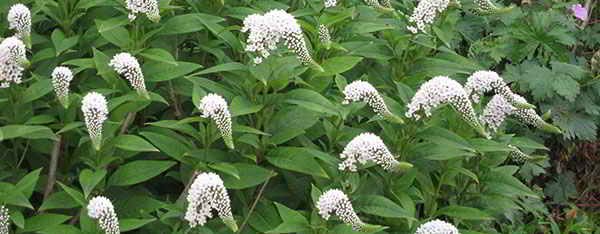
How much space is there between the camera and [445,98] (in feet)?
10.2

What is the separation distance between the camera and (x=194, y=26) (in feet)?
11.6

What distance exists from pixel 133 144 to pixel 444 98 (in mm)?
1183

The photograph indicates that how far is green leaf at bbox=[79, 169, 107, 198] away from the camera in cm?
293

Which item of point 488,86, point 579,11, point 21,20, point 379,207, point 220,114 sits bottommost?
point 579,11

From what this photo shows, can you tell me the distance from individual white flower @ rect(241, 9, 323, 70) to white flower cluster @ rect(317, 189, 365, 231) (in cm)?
52

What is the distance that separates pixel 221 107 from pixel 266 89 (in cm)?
44

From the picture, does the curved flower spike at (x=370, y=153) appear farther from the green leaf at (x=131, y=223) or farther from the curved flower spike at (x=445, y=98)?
the green leaf at (x=131, y=223)

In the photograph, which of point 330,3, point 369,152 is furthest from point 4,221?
point 330,3

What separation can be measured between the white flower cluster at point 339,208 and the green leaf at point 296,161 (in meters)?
0.18

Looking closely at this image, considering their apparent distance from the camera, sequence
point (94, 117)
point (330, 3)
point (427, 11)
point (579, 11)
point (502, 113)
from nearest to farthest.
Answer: point (94, 117)
point (502, 113)
point (427, 11)
point (330, 3)
point (579, 11)

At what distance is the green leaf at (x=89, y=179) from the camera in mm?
2934

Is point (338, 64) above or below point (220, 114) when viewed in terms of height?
below

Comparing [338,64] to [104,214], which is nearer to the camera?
[104,214]

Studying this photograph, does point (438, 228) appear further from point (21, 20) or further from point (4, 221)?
point (21, 20)
